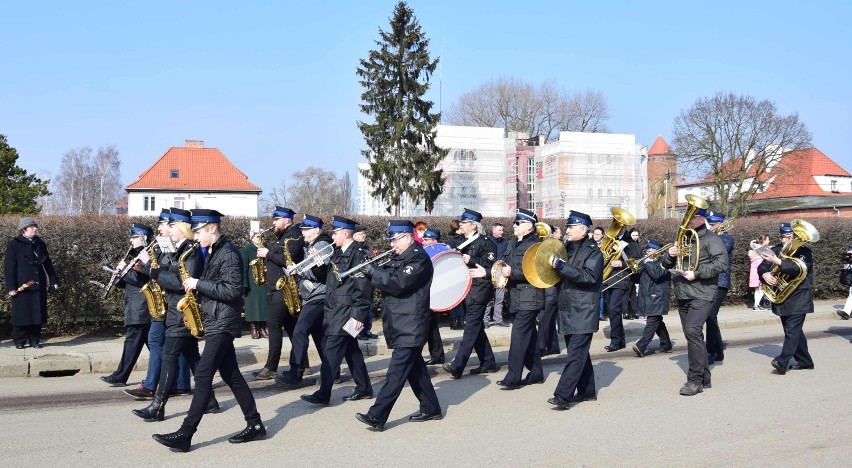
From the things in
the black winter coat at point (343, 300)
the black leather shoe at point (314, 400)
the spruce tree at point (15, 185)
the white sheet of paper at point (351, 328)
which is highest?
the spruce tree at point (15, 185)

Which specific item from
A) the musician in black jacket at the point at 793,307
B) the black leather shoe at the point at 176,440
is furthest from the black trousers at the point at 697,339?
the black leather shoe at the point at 176,440

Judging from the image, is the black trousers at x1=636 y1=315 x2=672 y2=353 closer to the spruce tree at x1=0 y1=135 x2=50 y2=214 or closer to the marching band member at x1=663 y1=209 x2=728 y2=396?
the marching band member at x1=663 y1=209 x2=728 y2=396

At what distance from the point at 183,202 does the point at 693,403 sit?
62.1 m

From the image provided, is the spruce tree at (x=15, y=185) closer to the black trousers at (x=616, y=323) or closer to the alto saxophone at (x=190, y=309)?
the black trousers at (x=616, y=323)

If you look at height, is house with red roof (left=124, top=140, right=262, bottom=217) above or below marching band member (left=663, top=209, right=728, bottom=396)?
above

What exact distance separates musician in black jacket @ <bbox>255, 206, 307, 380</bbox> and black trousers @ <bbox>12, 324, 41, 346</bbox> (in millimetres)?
4142

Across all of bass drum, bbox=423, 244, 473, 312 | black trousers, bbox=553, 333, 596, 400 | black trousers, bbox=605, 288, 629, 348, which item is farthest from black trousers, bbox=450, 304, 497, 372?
black trousers, bbox=605, 288, 629, 348

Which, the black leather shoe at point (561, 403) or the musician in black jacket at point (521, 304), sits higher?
the musician in black jacket at point (521, 304)

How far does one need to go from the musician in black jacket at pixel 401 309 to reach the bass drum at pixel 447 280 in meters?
0.89

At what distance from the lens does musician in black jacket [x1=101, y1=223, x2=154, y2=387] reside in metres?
8.87

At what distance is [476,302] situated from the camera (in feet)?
32.2

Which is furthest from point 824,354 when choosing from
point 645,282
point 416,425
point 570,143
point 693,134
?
point 570,143

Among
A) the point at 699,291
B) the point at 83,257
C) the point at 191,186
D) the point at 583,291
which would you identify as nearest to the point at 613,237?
the point at 699,291

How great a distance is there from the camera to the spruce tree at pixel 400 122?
43.0 meters
